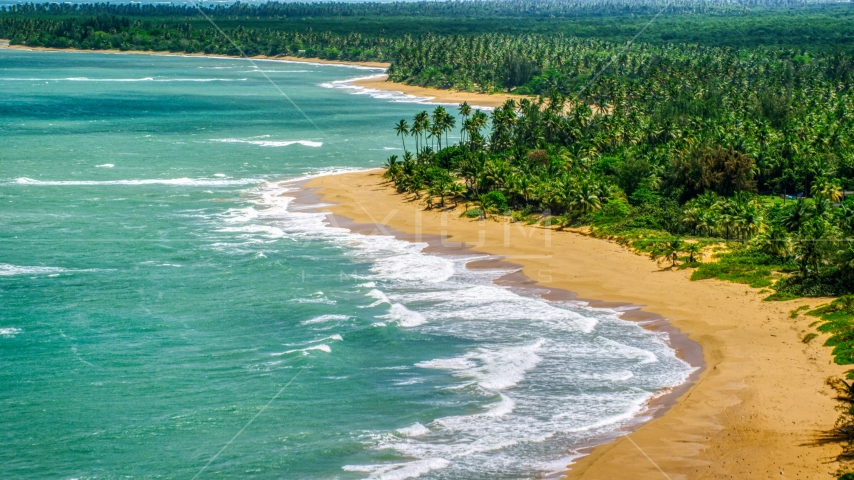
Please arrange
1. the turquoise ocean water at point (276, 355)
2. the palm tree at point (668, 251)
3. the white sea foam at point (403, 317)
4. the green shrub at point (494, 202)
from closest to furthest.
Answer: the turquoise ocean water at point (276, 355)
the white sea foam at point (403, 317)
the palm tree at point (668, 251)
the green shrub at point (494, 202)

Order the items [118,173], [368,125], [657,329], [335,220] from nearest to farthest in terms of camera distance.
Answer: [657,329], [335,220], [118,173], [368,125]

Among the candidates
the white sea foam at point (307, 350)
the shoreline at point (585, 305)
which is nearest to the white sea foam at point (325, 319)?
the white sea foam at point (307, 350)

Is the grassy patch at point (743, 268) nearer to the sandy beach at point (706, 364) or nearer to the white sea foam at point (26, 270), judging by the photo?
the sandy beach at point (706, 364)

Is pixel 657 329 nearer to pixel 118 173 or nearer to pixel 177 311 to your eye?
pixel 177 311

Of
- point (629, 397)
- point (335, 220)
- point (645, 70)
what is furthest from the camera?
point (645, 70)

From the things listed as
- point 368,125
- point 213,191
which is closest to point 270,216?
point 213,191

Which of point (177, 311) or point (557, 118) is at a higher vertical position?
point (557, 118)

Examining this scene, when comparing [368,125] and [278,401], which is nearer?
[278,401]
